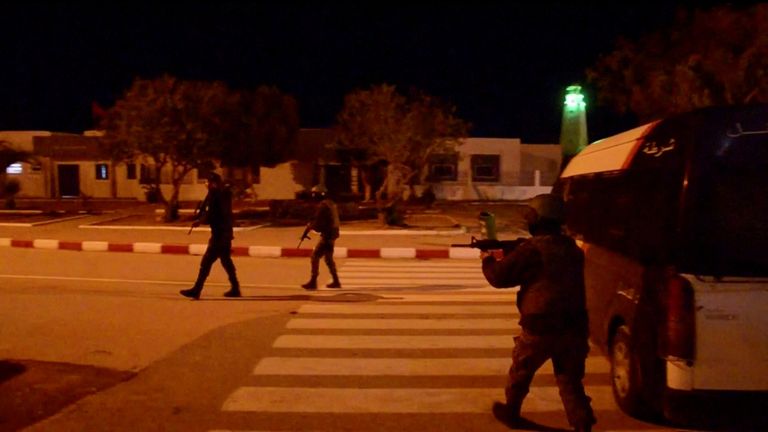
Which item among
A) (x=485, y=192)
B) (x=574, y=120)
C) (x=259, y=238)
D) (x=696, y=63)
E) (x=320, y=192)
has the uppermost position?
(x=696, y=63)

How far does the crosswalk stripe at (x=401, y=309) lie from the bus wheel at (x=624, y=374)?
152 inches

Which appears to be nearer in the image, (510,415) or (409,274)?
(510,415)

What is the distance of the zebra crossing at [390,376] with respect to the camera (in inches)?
214

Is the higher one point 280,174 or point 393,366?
point 280,174

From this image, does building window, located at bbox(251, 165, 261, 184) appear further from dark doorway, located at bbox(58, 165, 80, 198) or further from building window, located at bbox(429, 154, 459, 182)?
dark doorway, located at bbox(58, 165, 80, 198)

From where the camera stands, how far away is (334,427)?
17.2ft

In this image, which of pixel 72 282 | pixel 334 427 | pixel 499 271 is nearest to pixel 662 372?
pixel 499 271

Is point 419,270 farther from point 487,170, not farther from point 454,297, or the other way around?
point 487,170

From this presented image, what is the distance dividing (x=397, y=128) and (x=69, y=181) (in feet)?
66.7


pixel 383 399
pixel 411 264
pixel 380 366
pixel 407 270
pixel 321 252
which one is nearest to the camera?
pixel 383 399

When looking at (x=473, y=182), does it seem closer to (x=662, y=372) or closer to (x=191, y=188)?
(x=191, y=188)

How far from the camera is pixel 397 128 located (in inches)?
1100

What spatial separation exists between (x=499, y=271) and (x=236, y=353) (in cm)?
356

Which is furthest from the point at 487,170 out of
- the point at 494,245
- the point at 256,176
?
the point at 494,245
